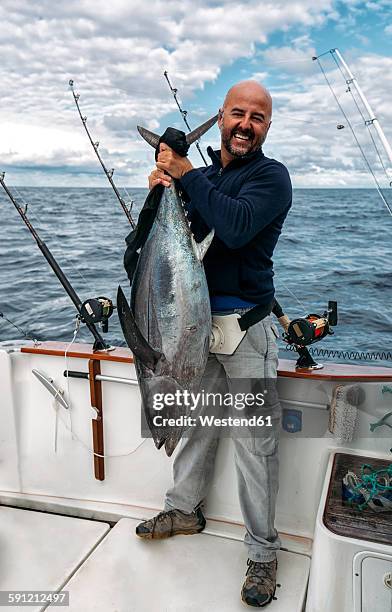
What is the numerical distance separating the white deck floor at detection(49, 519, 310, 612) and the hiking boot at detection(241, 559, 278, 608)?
4 cm

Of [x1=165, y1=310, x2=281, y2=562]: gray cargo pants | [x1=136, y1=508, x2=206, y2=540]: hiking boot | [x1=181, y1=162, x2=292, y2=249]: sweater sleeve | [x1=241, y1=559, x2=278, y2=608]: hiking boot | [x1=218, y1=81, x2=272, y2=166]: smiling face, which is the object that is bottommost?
[x1=241, y1=559, x2=278, y2=608]: hiking boot

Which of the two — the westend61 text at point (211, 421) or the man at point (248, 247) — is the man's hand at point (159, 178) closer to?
the man at point (248, 247)

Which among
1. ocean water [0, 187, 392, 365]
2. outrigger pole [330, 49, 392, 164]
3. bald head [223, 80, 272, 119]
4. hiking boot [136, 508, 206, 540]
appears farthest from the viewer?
ocean water [0, 187, 392, 365]

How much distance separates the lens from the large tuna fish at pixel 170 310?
1.73 m

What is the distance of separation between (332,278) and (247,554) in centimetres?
690

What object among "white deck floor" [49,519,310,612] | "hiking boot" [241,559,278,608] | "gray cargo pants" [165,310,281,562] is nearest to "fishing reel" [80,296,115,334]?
"gray cargo pants" [165,310,281,562]

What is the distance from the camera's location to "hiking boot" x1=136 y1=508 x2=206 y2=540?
234cm

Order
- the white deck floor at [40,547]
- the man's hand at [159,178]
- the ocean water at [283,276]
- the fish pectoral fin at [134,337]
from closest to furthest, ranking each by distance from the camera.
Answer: the fish pectoral fin at [134,337], the man's hand at [159,178], the white deck floor at [40,547], the ocean water at [283,276]

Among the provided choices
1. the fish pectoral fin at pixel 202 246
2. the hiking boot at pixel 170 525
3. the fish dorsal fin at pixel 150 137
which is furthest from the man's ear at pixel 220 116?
the hiking boot at pixel 170 525

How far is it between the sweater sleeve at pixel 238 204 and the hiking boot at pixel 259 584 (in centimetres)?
120

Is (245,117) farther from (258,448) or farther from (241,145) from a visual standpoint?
(258,448)

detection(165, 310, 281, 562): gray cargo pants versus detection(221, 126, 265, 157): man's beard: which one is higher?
detection(221, 126, 265, 157): man's beard

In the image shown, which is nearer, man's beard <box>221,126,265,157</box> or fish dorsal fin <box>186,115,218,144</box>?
fish dorsal fin <box>186,115,218,144</box>

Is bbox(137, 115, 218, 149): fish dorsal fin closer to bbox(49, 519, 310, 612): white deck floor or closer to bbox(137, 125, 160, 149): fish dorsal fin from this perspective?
bbox(137, 125, 160, 149): fish dorsal fin
